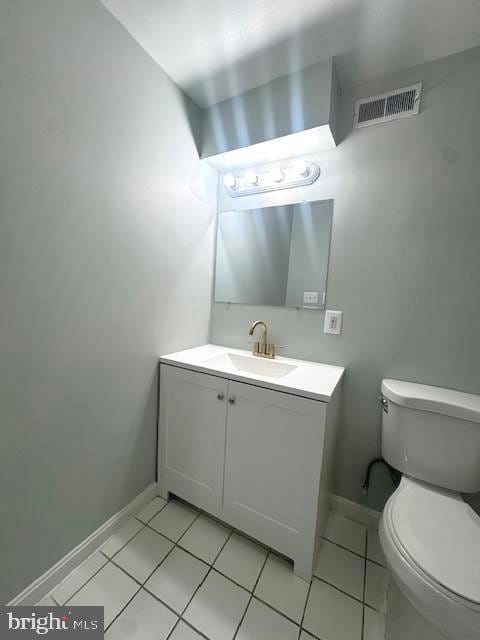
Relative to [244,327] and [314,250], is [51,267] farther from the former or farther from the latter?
[314,250]

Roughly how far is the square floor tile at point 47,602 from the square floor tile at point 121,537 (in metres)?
0.21

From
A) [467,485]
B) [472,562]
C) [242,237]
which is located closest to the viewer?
[472,562]

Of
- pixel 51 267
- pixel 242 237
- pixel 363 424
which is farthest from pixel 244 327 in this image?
pixel 51 267

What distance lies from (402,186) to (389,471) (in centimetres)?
147

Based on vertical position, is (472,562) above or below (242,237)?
below

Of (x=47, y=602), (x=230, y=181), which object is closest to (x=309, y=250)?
(x=230, y=181)

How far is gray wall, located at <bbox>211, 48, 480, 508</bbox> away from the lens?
1130 millimetres

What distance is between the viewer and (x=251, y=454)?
1.16 meters

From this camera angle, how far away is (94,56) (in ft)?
3.24

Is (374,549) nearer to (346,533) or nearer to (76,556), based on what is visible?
(346,533)

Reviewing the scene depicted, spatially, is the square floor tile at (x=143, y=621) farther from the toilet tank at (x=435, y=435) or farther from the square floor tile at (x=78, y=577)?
the toilet tank at (x=435, y=435)

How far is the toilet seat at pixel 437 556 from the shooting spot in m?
0.65

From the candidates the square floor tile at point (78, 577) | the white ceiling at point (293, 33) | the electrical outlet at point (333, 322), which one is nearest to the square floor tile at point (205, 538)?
the square floor tile at point (78, 577)

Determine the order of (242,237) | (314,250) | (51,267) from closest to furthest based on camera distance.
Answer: (51,267)
(314,250)
(242,237)
